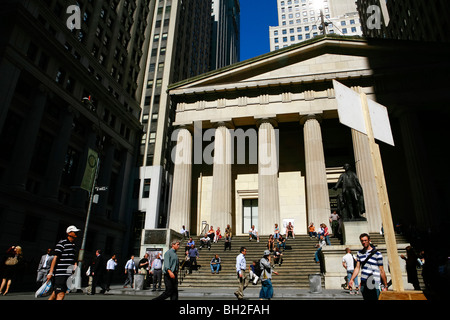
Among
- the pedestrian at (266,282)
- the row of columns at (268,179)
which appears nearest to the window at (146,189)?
the row of columns at (268,179)

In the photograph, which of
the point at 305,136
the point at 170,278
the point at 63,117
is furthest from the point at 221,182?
the point at 63,117

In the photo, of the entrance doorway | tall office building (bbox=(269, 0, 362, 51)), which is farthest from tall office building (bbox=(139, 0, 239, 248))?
tall office building (bbox=(269, 0, 362, 51))

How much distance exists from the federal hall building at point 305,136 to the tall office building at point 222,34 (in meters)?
59.9

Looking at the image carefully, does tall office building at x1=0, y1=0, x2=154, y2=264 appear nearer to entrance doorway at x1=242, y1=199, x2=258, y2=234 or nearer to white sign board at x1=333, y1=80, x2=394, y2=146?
entrance doorway at x1=242, y1=199, x2=258, y2=234

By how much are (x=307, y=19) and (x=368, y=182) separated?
85.4m

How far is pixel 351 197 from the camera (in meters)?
15.7

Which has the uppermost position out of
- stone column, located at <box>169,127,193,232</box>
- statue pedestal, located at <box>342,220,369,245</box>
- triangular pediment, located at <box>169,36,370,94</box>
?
Answer: triangular pediment, located at <box>169,36,370,94</box>

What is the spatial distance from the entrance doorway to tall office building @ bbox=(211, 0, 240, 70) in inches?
2485

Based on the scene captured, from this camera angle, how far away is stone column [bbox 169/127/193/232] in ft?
83.9

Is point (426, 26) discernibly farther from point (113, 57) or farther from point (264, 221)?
point (113, 57)

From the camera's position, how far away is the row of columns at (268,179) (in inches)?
911

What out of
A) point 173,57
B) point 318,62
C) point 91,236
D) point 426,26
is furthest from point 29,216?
point 426,26

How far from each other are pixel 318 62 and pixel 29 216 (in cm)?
Result: 3001
